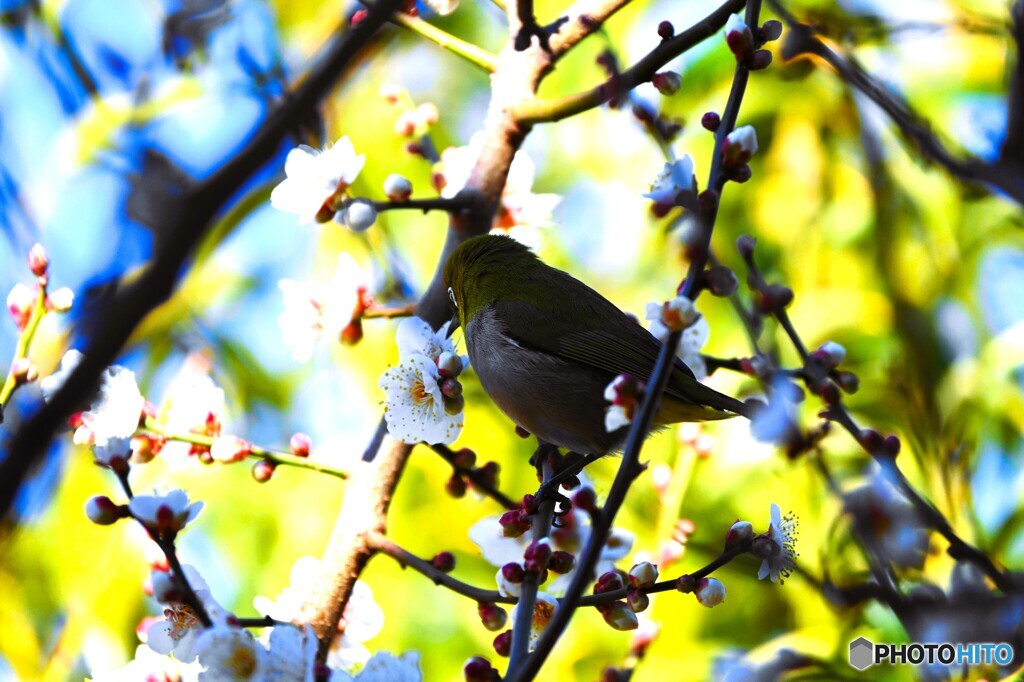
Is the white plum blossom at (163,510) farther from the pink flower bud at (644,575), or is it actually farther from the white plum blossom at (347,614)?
the pink flower bud at (644,575)

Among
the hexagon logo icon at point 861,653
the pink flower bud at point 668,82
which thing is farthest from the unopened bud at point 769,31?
the hexagon logo icon at point 861,653

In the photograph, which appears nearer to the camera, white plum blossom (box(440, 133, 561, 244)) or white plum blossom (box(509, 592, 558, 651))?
white plum blossom (box(509, 592, 558, 651))

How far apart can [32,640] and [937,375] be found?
2927 millimetres

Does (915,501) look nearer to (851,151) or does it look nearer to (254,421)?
(254,421)

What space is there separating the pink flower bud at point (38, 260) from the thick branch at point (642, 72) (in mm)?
976

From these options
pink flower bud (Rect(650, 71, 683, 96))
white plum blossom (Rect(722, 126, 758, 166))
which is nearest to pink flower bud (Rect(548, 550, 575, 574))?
white plum blossom (Rect(722, 126, 758, 166))

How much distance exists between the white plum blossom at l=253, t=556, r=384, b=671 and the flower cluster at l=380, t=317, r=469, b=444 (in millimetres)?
321

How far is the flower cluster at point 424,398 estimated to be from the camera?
1688mm

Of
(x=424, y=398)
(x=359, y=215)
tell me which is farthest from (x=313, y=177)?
(x=424, y=398)

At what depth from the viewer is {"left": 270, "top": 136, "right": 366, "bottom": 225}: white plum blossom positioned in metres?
1.91

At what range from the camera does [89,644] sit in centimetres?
281

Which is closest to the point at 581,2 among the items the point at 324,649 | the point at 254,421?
the point at 324,649

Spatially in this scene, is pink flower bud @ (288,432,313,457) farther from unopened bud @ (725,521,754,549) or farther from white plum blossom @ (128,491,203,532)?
unopened bud @ (725,521,754,549)

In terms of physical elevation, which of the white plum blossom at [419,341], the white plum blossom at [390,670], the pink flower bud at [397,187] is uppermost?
the pink flower bud at [397,187]
